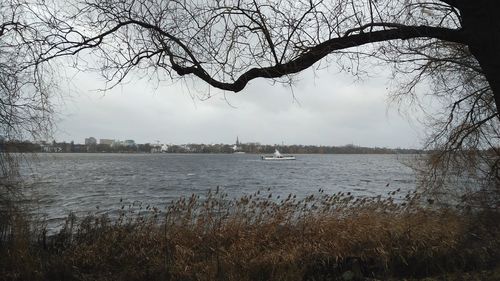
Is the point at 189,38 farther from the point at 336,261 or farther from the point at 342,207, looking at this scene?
the point at 342,207

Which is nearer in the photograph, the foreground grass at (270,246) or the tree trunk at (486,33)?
the tree trunk at (486,33)

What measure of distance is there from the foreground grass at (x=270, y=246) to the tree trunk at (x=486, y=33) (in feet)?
11.8

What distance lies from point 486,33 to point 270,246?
5974 mm

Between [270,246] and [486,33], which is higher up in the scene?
[486,33]

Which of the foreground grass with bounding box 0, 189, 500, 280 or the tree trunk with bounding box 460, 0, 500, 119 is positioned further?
the foreground grass with bounding box 0, 189, 500, 280

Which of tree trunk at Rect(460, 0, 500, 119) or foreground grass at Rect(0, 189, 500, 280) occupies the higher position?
tree trunk at Rect(460, 0, 500, 119)

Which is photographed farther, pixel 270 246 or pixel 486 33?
pixel 270 246

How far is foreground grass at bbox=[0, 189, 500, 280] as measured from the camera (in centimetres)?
783

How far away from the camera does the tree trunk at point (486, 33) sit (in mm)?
4773

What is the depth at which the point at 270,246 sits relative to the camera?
913 centimetres

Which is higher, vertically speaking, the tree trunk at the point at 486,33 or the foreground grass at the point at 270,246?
the tree trunk at the point at 486,33

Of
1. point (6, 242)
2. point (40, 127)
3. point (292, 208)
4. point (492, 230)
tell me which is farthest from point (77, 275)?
point (492, 230)

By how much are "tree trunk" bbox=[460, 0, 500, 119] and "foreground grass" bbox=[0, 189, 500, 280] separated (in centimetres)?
360

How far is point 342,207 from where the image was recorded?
437 inches
